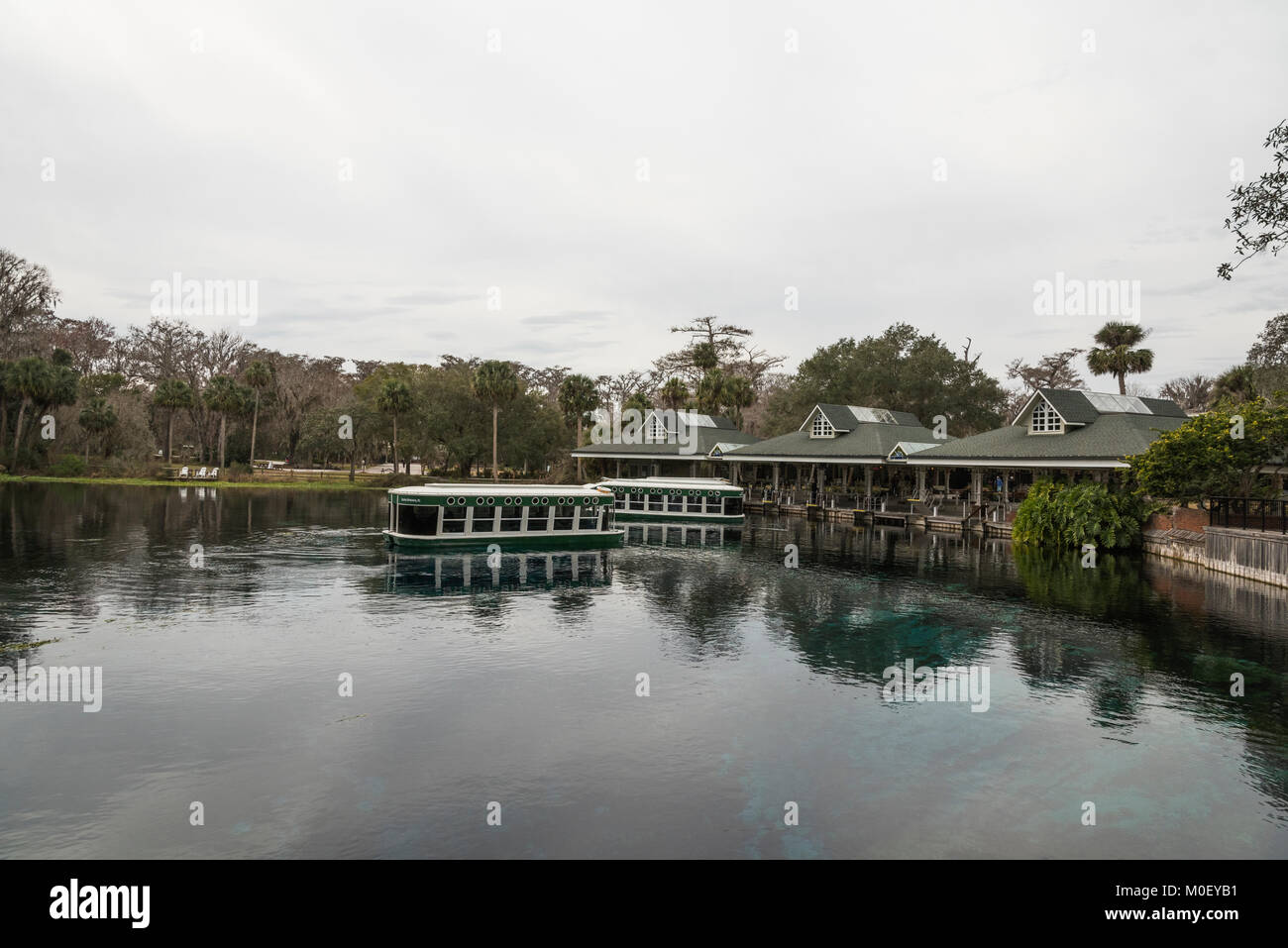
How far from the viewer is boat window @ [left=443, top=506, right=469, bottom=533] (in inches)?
1362

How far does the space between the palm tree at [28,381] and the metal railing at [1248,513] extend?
9066cm

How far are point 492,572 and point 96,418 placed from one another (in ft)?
232

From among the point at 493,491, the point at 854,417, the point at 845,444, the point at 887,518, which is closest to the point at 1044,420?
the point at 887,518

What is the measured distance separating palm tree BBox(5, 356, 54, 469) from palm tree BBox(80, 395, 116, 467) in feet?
15.0

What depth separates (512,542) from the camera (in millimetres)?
36281

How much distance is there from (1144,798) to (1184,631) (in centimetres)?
1328

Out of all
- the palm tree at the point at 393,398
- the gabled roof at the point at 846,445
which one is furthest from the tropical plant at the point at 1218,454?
the palm tree at the point at 393,398

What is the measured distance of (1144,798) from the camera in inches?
461

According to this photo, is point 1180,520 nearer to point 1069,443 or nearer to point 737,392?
point 1069,443

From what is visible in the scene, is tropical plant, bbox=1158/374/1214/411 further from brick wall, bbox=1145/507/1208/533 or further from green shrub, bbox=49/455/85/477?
green shrub, bbox=49/455/85/477

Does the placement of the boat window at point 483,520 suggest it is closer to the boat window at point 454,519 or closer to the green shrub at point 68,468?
the boat window at point 454,519
